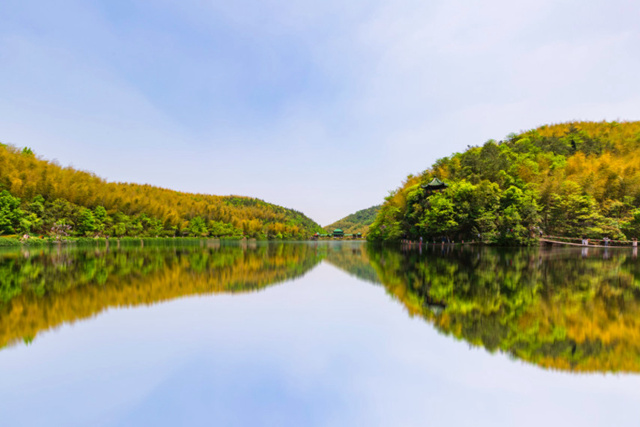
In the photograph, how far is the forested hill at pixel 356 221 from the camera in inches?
5287

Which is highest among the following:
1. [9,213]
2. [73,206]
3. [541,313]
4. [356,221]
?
[356,221]

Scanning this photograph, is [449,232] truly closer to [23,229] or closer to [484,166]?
[484,166]

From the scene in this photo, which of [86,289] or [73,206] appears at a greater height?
[73,206]

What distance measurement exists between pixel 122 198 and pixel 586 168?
5695 centimetres

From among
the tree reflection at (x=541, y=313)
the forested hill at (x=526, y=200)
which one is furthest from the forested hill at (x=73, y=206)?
the forested hill at (x=526, y=200)

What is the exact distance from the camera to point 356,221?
142250 millimetres

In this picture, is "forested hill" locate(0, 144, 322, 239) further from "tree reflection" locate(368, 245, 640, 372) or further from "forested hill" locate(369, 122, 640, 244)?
"forested hill" locate(369, 122, 640, 244)

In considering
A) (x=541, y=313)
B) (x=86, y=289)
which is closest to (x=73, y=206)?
(x=86, y=289)

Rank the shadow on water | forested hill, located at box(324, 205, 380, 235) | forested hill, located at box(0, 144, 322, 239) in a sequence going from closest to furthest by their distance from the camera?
the shadow on water, forested hill, located at box(0, 144, 322, 239), forested hill, located at box(324, 205, 380, 235)

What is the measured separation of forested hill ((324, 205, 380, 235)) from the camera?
5287 inches

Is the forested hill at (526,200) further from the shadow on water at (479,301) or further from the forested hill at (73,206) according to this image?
the forested hill at (73,206)

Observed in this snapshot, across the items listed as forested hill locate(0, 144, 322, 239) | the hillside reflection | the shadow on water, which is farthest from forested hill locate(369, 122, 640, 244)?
forested hill locate(0, 144, 322, 239)

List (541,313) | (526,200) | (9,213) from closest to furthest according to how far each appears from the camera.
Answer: (541,313) < (526,200) < (9,213)

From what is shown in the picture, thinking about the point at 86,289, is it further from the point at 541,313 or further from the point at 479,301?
the point at 541,313
